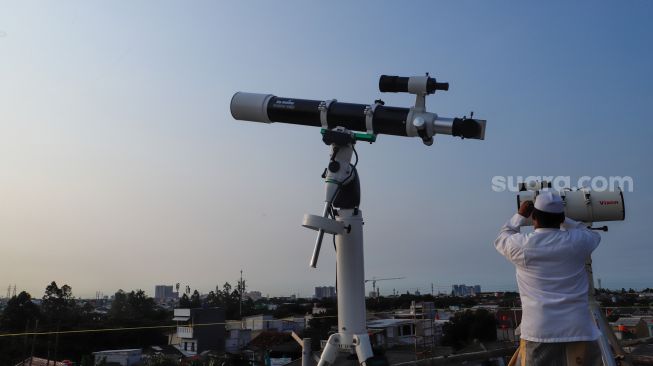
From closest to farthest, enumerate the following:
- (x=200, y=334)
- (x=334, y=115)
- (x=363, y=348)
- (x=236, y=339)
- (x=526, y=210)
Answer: (x=526, y=210), (x=363, y=348), (x=334, y=115), (x=200, y=334), (x=236, y=339)

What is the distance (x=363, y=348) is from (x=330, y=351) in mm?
251

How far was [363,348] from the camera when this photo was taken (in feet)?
11.3

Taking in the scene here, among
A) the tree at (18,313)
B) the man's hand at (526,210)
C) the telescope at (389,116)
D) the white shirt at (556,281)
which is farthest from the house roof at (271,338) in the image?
the tree at (18,313)

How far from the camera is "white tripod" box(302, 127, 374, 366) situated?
3.48m

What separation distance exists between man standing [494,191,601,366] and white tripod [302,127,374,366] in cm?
113

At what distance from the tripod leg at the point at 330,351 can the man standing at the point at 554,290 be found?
4.26 ft

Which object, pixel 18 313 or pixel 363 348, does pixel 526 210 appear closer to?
pixel 363 348

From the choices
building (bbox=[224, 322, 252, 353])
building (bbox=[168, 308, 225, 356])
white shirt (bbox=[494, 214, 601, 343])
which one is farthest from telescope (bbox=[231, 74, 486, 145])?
building (bbox=[224, 322, 252, 353])

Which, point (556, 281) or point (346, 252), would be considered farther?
point (346, 252)

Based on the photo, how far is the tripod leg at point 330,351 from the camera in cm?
352

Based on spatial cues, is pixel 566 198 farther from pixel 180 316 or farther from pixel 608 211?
pixel 180 316

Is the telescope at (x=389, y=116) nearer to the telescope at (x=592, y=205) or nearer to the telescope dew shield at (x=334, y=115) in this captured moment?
the telescope dew shield at (x=334, y=115)

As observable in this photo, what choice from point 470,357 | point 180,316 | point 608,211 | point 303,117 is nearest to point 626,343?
point 470,357

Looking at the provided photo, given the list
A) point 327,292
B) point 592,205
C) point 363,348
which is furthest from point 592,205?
point 327,292
